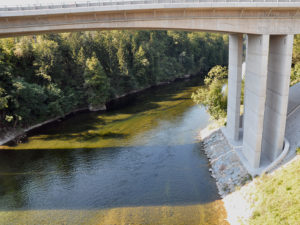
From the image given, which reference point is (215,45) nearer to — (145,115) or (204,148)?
(145,115)

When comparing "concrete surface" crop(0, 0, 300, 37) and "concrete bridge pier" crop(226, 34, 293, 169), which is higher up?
"concrete surface" crop(0, 0, 300, 37)

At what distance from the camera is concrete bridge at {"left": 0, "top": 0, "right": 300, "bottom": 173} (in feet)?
53.6

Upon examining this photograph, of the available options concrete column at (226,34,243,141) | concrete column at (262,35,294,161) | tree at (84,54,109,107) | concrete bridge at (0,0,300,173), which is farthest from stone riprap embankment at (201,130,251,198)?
tree at (84,54,109,107)

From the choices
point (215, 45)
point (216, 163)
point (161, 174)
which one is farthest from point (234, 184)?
point (215, 45)

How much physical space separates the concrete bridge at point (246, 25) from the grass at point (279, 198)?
2.54 meters

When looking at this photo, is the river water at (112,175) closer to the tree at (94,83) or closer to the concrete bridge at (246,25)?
the concrete bridge at (246,25)

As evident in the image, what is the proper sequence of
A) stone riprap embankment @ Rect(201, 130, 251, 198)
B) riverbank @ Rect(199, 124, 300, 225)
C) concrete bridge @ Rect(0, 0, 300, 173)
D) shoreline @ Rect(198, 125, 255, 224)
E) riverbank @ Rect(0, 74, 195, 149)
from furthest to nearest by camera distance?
riverbank @ Rect(0, 74, 195, 149), stone riprap embankment @ Rect(201, 130, 251, 198), concrete bridge @ Rect(0, 0, 300, 173), shoreline @ Rect(198, 125, 255, 224), riverbank @ Rect(199, 124, 300, 225)

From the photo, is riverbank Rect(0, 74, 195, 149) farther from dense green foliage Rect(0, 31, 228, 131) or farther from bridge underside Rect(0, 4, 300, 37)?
bridge underside Rect(0, 4, 300, 37)

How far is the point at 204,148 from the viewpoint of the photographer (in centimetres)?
2473

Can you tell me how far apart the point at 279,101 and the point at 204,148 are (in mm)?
9541

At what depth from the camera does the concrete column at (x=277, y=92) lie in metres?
16.0

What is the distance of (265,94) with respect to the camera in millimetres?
16969

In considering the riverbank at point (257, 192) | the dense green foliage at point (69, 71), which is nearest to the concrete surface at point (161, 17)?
the riverbank at point (257, 192)

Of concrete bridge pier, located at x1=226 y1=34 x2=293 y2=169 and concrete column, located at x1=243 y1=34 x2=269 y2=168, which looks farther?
concrete column, located at x1=243 y1=34 x2=269 y2=168
